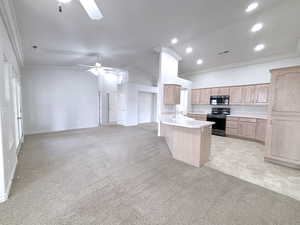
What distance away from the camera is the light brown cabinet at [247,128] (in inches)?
191

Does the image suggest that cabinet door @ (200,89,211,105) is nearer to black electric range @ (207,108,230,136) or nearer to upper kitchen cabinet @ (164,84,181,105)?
black electric range @ (207,108,230,136)

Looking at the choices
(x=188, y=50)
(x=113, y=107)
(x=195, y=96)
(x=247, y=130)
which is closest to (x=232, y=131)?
(x=247, y=130)

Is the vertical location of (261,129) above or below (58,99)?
below

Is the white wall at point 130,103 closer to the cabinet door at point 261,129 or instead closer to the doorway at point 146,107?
the doorway at point 146,107

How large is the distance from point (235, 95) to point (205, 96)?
4.33 feet

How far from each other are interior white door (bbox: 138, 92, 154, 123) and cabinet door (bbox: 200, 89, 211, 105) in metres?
3.85

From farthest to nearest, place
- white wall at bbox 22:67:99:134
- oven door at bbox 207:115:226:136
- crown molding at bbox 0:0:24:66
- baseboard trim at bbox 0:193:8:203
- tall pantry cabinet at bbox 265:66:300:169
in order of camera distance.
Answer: oven door at bbox 207:115:226:136, white wall at bbox 22:67:99:134, tall pantry cabinet at bbox 265:66:300:169, crown molding at bbox 0:0:24:66, baseboard trim at bbox 0:193:8:203

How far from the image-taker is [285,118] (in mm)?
3002

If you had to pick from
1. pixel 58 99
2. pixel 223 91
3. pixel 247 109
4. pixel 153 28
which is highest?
pixel 153 28

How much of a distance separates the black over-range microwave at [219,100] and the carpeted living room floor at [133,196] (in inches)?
163

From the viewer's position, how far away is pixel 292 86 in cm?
289

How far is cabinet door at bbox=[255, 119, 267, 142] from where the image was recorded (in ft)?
15.7

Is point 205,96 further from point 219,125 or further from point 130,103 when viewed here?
point 130,103

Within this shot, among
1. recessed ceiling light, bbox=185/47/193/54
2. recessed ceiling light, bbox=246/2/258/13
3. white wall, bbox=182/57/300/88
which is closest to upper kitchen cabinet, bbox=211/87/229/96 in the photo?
white wall, bbox=182/57/300/88
